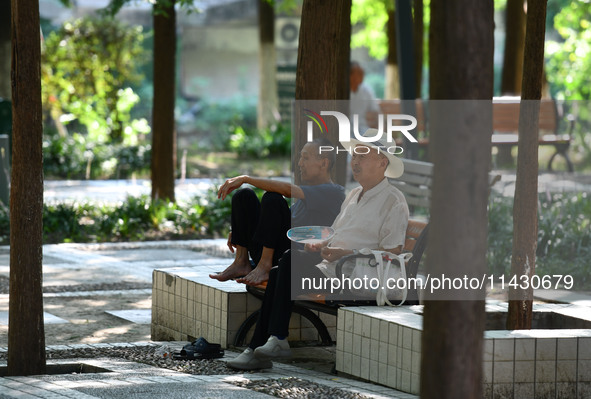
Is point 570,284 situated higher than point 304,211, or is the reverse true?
point 304,211

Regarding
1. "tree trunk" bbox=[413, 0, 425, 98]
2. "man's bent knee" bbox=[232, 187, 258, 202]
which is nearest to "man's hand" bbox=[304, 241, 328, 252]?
"man's bent knee" bbox=[232, 187, 258, 202]

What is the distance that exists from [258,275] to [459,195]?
10.9 ft

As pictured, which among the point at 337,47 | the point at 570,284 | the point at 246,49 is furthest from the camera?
the point at 246,49

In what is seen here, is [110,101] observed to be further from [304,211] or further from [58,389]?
[58,389]

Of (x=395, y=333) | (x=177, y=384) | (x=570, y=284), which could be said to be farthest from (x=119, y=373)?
(x=570, y=284)

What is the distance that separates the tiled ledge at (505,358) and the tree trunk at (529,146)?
92 centimetres

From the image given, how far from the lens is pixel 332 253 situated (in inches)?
258

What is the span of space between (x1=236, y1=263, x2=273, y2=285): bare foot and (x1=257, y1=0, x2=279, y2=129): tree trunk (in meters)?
18.5

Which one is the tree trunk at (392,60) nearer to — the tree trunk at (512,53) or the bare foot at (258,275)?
the tree trunk at (512,53)

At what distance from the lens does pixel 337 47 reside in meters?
8.05

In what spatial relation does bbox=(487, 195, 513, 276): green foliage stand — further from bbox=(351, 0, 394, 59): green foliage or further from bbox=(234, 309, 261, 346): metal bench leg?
bbox=(351, 0, 394, 59): green foliage

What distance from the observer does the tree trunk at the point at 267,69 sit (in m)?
25.4

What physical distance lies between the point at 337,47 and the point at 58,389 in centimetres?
367

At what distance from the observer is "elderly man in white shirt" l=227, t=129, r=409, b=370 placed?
6.39m
